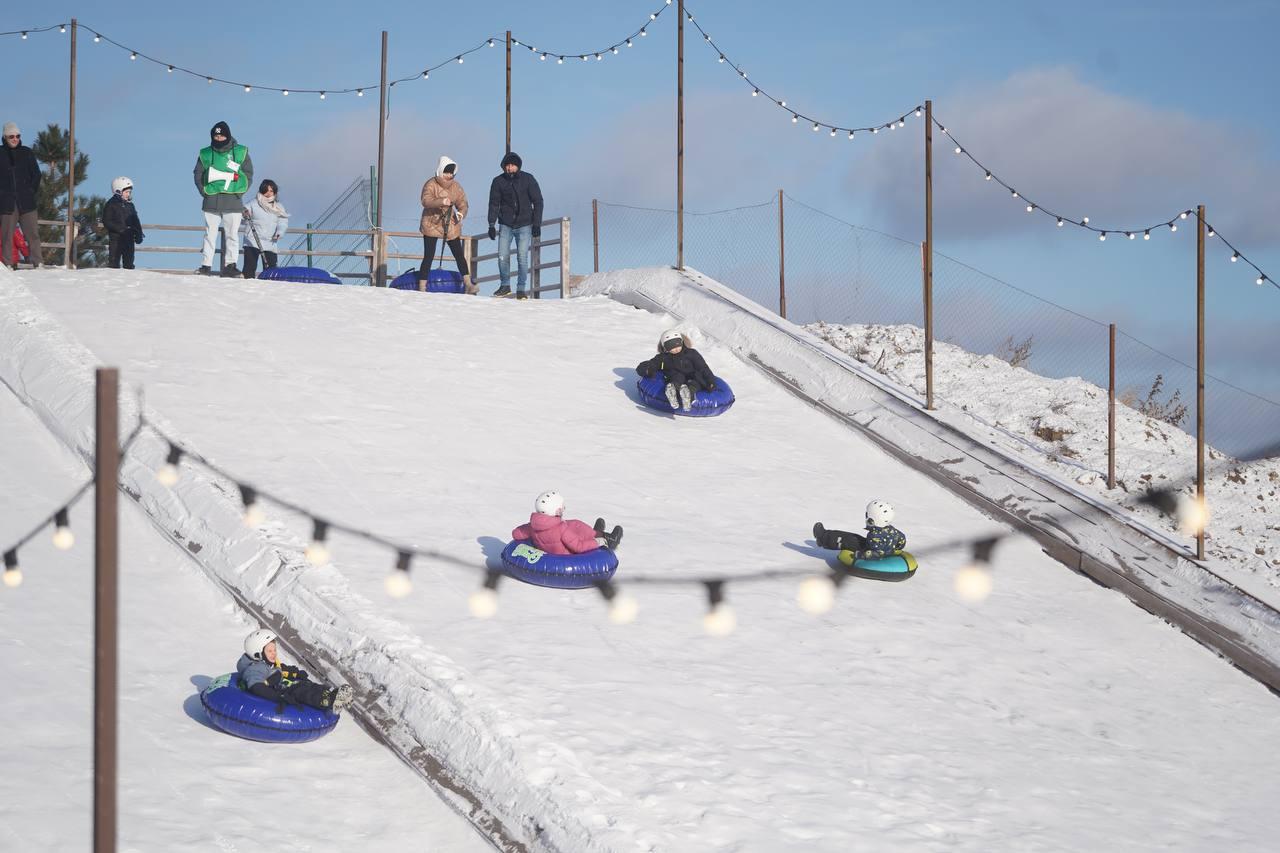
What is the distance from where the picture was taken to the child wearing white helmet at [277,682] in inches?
294

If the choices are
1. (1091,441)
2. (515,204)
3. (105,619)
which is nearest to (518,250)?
(515,204)

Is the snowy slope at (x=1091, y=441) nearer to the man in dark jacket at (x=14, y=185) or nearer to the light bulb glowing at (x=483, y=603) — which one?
the light bulb glowing at (x=483, y=603)

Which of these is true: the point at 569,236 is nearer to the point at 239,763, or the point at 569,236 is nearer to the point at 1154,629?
the point at 1154,629

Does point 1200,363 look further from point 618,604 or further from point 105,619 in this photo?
point 105,619

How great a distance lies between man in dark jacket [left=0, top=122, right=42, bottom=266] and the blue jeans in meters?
5.74

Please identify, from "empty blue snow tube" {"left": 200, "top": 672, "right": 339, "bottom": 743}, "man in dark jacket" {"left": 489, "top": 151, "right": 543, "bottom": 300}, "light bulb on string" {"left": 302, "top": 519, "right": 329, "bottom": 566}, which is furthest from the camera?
"man in dark jacket" {"left": 489, "top": 151, "right": 543, "bottom": 300}

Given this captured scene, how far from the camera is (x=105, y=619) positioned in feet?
12.3

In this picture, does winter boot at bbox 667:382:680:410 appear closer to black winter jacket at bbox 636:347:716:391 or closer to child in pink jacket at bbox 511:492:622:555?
black winter jacket at bbox 636:347:716:391

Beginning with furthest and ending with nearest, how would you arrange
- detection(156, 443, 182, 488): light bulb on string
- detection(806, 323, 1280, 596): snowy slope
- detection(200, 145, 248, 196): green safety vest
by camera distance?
detection(200, 145, 248, 196): green safety vest < detection(806, 323, 1280, 596): snowy slope < detection(156, 443, 182, 488): light bulb on string

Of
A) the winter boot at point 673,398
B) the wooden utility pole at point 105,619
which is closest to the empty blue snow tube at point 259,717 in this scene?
the wooden utility pole at point 105,619

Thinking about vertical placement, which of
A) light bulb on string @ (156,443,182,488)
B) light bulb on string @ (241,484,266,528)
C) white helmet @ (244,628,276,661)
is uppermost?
light bulb on string @ (156,443,182,488)

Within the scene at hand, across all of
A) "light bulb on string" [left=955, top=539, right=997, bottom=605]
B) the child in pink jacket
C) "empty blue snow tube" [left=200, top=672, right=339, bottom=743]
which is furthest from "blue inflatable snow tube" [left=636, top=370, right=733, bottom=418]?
"empty blue snow tube" [left=200, top=672, right=339, bottom=743]

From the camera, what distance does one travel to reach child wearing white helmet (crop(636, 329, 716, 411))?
14.2 m

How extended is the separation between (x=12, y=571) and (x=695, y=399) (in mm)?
7171
